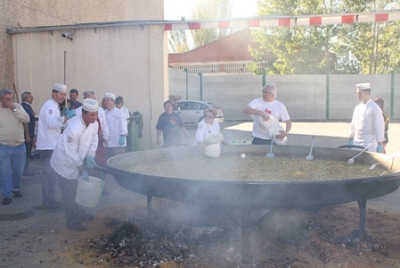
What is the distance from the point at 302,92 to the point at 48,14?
15728 mm

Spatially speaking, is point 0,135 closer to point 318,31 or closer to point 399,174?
point 399,174

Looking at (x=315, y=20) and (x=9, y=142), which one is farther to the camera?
(x=315, y=20)

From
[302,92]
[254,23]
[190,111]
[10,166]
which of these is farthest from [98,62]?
[302,92]

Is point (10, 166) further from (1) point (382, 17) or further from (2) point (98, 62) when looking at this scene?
(1) point (382, 17)

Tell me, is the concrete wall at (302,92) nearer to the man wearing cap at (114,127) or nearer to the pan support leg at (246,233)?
the man wearing cap at (114,127)

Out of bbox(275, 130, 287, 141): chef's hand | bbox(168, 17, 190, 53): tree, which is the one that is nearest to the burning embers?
bbox(275, 130, 287, 141): chef's hand

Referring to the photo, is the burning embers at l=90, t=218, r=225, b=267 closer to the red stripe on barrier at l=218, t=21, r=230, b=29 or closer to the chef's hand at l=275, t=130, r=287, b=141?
the chef's hand at l=275, t=130, r=287, b=141

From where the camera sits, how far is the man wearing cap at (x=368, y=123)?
540cm

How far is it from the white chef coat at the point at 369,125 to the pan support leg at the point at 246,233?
8.87 feet

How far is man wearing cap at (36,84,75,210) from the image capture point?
5.65m

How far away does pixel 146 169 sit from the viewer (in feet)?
13.6

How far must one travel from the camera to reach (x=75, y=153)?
4633 millimetres

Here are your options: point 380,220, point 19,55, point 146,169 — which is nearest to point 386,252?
point 380,220

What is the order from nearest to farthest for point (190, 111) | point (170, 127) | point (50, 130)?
point (50, 130) → point (170, 127) → point (190, 111)
